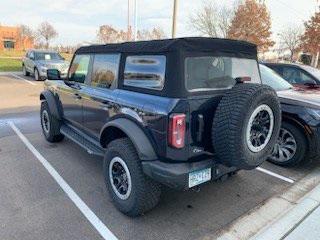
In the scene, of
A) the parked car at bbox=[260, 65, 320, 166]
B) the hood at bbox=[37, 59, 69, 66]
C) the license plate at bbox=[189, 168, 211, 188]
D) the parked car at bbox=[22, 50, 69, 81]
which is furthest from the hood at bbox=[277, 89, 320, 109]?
the hood at bbox=[37, 59, 69, 66]

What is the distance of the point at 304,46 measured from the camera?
27.4 metres

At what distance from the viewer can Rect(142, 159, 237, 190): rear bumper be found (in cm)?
285

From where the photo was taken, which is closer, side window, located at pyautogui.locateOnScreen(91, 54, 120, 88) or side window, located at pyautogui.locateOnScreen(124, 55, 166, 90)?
side window, located at pyautogui.locateOnScreen(124, 55, 166, 90)

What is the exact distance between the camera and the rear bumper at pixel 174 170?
285cm

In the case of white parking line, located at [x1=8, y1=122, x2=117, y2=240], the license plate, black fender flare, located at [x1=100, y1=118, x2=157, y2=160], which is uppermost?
black fender flare, located at [x1=100, y1=118, x2=157, y2=160]

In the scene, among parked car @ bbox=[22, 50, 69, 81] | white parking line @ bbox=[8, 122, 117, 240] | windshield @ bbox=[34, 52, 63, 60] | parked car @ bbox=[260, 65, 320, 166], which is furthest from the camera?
windshield @ bbox=[34, 52, 63, 60]

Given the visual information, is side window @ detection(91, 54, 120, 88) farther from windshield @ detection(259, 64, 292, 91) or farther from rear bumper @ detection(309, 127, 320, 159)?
windshield @ detection(259, 64, 292, 91)

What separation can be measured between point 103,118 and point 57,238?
→ 1.43 metres

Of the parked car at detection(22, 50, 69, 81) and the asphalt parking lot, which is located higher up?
the parked car at detection(22, 50, 69, 81)

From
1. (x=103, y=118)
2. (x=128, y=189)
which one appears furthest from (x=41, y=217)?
(x=103, y=118)

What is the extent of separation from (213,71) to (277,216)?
173 centimetres

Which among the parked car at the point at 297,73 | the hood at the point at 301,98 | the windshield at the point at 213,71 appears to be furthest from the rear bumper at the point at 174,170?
the parked car at the point at 297,73

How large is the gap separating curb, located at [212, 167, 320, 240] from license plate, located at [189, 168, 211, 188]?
555 millimetres

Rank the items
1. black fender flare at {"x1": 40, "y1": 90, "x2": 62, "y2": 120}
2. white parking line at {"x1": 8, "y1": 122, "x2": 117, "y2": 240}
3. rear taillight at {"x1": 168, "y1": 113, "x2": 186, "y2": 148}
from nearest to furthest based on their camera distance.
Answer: rear taillight at {"x1": 168, "y1": 113, "x2": 186, "y2": 148}
white parking line at {"x1": 8, "y1": 122, "x2": 117, "y2": 240}
black fender flare at {"x1": 40, "y1": 90, "x2": 62, "y2": 120}
